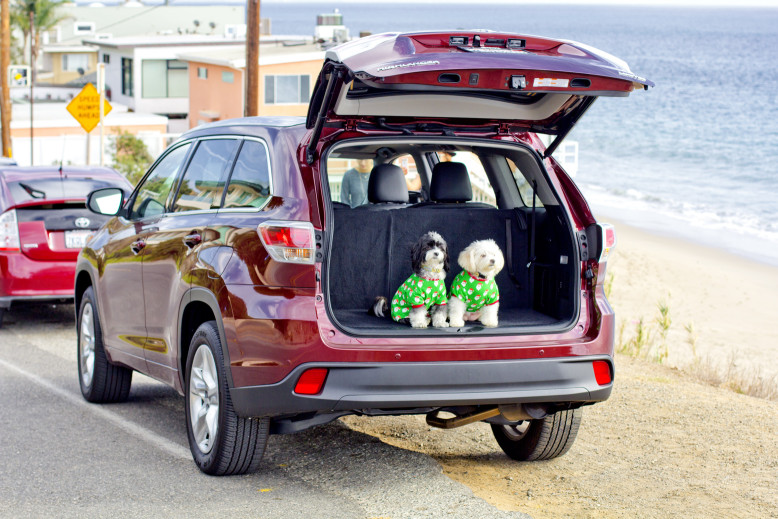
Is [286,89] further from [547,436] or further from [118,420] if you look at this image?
[547,436]

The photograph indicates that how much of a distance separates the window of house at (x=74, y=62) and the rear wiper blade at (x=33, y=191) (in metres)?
80.3

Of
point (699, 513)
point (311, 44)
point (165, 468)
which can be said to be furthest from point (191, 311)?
point (311, 44)

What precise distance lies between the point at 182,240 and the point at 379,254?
3.76ft

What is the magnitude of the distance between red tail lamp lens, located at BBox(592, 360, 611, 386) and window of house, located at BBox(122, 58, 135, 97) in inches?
2295

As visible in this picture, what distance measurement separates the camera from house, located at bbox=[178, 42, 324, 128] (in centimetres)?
4591

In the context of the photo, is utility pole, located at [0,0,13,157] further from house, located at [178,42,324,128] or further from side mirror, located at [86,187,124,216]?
side mirror, located at [86,187,124,216]

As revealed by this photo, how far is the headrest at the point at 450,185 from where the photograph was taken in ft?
20.9

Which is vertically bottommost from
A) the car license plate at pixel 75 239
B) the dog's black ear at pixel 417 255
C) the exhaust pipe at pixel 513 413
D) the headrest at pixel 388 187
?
the exhaust pipe at pixel 513 413

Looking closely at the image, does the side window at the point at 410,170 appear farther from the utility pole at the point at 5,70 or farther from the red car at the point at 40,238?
the utility pole at the point at 5,70

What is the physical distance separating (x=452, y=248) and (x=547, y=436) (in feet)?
4.03

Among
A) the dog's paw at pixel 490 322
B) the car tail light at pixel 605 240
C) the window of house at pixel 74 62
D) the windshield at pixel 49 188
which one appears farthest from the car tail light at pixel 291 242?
the window of house at pixel 74 62

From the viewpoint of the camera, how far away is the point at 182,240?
6113 mm

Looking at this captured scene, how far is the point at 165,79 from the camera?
60.4 meters

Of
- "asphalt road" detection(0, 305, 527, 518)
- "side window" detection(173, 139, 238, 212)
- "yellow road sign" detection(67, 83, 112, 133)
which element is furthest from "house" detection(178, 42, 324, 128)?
"side window" detection(173, 139, 238, 212)
